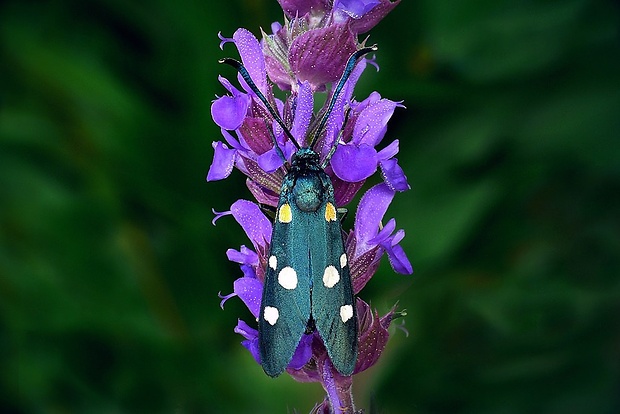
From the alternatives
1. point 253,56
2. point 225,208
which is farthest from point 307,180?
point 225,208

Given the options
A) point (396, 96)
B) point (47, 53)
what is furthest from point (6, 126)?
point (396, 96)

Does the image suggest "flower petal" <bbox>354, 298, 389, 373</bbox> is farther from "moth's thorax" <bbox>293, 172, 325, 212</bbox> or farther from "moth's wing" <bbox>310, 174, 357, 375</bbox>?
"moth's thorax" <bbox>293, 172, 325, 212</bbox>

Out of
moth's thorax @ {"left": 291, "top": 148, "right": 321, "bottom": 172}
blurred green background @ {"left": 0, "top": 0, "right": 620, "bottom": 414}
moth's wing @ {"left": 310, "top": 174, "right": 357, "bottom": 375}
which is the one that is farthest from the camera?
blurred green background @ {"left": 0, "top": 0, "right": 620, "bottom": 414}

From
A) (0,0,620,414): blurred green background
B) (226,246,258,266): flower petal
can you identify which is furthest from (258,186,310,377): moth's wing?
(0,0,620,414): blurred green background

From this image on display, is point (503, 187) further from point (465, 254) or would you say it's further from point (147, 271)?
point (147, 271)

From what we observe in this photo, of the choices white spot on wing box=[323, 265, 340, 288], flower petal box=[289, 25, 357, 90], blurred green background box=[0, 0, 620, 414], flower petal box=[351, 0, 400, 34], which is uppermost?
blurred green background box=[0, 0, 620, 414]

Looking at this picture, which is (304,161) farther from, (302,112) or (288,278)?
(288,278)

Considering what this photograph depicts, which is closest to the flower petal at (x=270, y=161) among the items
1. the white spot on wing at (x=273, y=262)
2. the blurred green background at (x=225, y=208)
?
the white spot on wing at (x=273, y=262)
